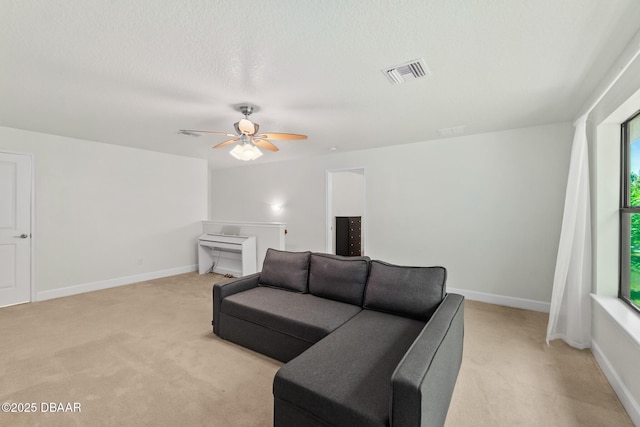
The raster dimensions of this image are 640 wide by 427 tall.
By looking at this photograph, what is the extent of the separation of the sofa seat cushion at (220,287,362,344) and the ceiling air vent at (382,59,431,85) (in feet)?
6.61

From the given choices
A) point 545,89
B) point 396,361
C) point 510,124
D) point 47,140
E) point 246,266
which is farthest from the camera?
point 246,266

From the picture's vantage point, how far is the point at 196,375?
2.16 meters

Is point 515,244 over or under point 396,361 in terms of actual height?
over

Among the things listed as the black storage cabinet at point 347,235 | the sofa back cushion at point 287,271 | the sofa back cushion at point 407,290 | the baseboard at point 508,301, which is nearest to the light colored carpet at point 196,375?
the baseboard at point 508,301

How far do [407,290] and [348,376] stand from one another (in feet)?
3.29

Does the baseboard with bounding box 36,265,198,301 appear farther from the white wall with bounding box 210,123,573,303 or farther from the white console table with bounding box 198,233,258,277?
the white wall with bounding box 210,123,573,303

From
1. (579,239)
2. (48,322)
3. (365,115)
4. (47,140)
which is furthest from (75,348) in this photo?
(579,239)

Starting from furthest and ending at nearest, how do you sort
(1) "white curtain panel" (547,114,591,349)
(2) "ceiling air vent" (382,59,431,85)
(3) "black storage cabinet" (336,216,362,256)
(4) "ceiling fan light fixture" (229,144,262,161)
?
(3) "black storage cabinet" (336,216,362,256), (4) "ceiling fan light fixture" (229,144,262,161), (1) "white curtain panel" (547,114,591,349), (2) "ceiling air vent" (382,59,431,85)

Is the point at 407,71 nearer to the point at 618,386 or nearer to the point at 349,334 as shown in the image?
the point at 349,334

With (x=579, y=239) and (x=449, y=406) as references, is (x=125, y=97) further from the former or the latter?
(x=579, y=239)

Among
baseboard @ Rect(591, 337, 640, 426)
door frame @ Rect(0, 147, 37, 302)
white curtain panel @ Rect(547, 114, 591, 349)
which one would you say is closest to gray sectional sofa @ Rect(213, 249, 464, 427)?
baseboard @ Rect(591, 337, 640, 426)

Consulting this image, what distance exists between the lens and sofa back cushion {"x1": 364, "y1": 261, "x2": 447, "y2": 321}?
86.5 inches

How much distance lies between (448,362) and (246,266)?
3689 mm

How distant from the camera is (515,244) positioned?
12.1ft
